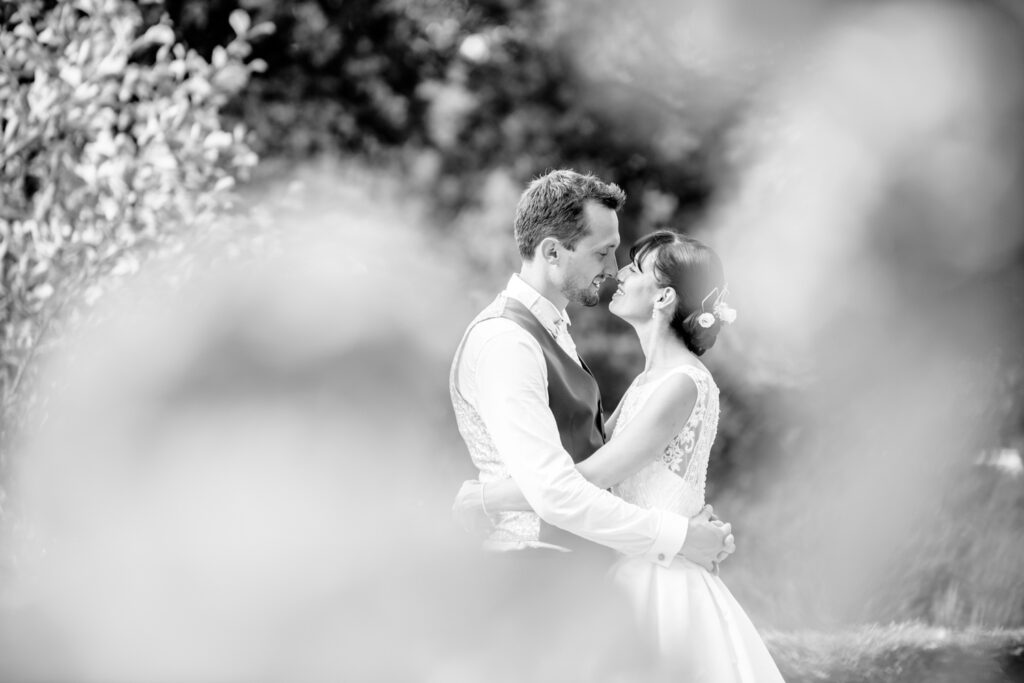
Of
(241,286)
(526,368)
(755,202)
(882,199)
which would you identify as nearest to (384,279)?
(241,286)

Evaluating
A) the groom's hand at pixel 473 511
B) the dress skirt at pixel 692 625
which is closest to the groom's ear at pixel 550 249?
the groom's hand at pixel 473 511

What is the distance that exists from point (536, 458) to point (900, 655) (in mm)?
3022

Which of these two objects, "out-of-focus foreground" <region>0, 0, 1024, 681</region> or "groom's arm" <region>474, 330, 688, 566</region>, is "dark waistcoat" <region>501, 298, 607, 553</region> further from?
"out-of-focus foreground" <region>0, 0, 1024, 681</region>

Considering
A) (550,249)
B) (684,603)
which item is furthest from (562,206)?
(684,603)

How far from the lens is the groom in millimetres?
1686

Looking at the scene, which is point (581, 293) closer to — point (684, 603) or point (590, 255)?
point (590, 255)

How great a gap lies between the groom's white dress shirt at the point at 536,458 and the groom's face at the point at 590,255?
0.10m

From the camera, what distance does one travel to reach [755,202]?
448 centimetres

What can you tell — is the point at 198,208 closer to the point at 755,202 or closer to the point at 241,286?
the point at 241,286

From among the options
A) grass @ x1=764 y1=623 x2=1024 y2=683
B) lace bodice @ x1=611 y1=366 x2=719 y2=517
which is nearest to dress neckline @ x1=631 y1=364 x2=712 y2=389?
lace bodice @ x1=611 y1=366 x2=719 y2=517

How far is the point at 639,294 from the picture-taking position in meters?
2.07

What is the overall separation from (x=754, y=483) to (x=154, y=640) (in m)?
2.43

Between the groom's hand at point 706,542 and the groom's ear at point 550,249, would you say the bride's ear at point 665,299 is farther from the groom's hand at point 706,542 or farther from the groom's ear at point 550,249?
the groom's hand at point 706,542

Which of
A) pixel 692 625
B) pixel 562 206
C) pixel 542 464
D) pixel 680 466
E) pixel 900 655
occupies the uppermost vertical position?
pixel 562 206
